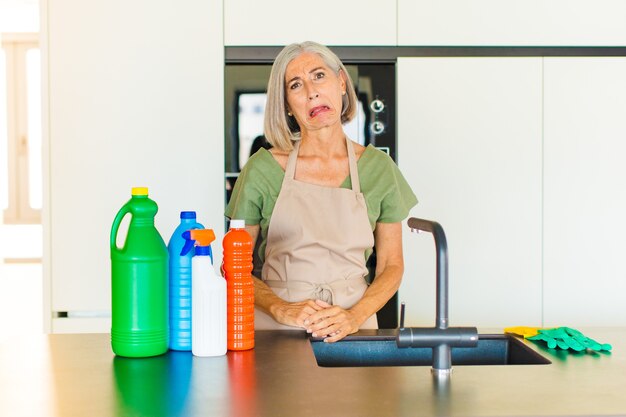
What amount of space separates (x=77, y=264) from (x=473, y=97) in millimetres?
1541

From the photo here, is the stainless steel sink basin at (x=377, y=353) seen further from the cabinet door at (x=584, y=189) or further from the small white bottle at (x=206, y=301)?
the cabinet door at (x=584, y=189)

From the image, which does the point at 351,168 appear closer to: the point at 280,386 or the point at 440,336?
the point at 440,336

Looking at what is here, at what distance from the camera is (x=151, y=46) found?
2820mm

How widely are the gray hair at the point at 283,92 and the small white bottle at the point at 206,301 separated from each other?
0.71 m

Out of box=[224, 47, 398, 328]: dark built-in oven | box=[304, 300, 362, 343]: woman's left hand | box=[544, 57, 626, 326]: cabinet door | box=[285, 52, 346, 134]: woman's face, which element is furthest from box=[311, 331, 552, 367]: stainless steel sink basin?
box=[544, 57, 626, 326]: cabinet door

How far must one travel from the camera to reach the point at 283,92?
2129mm

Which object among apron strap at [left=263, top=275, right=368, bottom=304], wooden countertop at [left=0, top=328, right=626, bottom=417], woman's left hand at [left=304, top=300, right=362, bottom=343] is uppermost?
apron strap at [left=263, top=275, right=368, bottom=304]

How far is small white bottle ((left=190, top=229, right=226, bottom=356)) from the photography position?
4.90 feet

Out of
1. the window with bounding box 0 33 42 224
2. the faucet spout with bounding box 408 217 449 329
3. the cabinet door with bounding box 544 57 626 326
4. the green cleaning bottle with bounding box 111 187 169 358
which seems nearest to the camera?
the faucet spout with bounding box 408 217 449 329

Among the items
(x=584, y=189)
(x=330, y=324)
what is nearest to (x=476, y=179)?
(x=584, y=189)

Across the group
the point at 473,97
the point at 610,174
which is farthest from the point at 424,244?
the point at 610,174

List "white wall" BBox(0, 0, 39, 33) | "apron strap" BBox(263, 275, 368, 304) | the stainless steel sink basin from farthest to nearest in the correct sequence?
"white wall" BBox(0, 0, 39, 33) < "apron strap" BBox(263, 275, 368, 304) < the stainless steel sink basin

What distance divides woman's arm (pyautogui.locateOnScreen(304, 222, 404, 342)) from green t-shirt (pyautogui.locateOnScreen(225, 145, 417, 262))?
0.15 ft

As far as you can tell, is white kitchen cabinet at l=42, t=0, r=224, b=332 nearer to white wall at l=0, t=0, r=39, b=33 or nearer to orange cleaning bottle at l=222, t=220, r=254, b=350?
orange cleaning bottle at l=222, t=220, r=254, b=350
